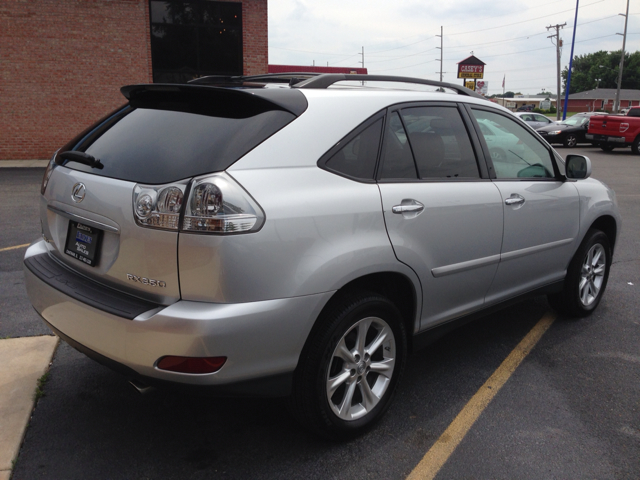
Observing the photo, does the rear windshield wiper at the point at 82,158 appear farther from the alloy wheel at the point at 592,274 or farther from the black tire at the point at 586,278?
the alloy wheel at the point at 592,274

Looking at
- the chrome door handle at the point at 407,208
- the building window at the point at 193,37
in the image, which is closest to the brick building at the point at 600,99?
the building window at the point at 193,37

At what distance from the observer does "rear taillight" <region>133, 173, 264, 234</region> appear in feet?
7.14

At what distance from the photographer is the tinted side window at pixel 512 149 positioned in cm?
362

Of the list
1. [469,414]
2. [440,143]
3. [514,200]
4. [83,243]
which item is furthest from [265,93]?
[469,414]

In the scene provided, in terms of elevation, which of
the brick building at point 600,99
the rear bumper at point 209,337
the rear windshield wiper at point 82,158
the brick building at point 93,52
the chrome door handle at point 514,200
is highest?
the brick building at point 600,99

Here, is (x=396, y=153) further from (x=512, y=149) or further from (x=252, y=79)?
(x=512, y=149)

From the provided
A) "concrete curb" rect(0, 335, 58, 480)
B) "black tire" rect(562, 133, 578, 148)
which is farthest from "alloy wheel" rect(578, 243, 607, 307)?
"black tire" rect(562, 133, 578, 148)

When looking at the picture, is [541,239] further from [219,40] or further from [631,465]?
[219,40]

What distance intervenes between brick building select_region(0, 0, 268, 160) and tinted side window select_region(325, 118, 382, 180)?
1459 centimetres

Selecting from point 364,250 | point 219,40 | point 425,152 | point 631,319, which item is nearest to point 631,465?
point 364,250

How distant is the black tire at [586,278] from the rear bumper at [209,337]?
2.77m

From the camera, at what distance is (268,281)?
2.24 m

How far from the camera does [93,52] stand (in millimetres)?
15781

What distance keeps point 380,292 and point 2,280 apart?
3847 mm
